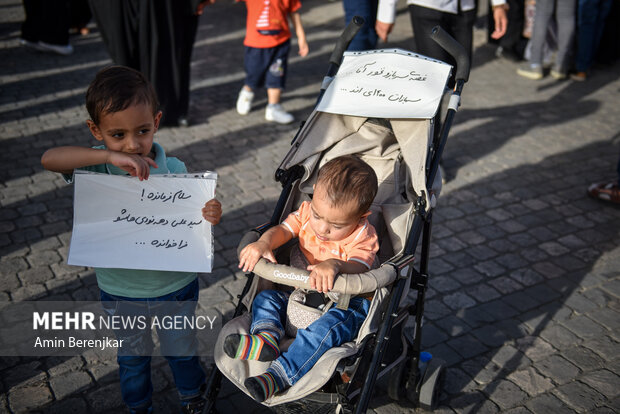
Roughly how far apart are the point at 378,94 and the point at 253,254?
4.23ft

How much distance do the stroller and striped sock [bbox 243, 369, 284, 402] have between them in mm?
47

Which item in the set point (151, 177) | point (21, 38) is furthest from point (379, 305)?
point (21, 38)

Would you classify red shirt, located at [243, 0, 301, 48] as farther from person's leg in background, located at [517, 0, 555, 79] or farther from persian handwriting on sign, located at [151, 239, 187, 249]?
persian handwriting on sign, located at [151, 239, 187, 249]

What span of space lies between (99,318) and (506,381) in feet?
9.02

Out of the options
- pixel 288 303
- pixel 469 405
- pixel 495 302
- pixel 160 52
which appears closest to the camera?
pixel 288 303

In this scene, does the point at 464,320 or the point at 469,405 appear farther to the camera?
the point at 464,320

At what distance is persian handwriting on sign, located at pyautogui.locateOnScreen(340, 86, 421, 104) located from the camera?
10.1 ft

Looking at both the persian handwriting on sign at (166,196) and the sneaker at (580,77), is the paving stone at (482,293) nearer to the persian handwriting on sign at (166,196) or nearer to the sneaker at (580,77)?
the persian handwriting on sign at (166,196)

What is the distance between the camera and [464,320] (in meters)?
3.97

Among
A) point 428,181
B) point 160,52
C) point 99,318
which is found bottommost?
point 99,318

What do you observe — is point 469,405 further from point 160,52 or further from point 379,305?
point 160,52

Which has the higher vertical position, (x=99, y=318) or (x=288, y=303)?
(x=288, y=303)

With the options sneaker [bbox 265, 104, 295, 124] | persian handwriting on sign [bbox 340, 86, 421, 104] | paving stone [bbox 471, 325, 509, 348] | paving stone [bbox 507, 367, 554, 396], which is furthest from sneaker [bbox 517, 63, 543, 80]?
persian handwriting on sign [bbox 340, 86, 421, 104]

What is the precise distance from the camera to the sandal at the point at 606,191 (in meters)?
5.49
